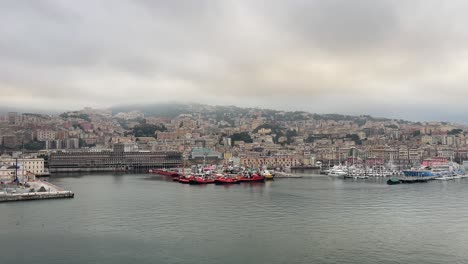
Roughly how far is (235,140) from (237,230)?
69797 millimetres

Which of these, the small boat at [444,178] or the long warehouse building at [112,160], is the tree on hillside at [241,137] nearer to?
the long warehouse building at [112,160]

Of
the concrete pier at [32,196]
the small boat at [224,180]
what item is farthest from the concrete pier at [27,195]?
the small boat at [224,180]

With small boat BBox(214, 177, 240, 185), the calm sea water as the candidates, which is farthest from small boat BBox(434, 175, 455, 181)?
the calm sea water

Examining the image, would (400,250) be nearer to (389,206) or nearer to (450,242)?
(450,242)

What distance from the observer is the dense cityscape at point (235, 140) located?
64.6 metres

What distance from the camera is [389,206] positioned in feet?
65.8

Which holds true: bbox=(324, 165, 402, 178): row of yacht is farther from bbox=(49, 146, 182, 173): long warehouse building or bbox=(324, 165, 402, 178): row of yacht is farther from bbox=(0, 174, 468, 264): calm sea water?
bbox=(49, 146, 182, 173): long warehouse building

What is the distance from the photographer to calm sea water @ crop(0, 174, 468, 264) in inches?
468

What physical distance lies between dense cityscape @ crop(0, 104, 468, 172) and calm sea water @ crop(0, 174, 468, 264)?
3451 cm

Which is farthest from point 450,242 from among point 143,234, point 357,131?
point 357,131

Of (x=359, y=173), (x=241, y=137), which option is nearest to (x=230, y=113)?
(x=241, y=137)

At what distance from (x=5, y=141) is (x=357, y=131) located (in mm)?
59756

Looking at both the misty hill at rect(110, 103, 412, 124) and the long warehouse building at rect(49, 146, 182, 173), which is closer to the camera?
the long warehouse building at rect(49, 146, 182, 173)

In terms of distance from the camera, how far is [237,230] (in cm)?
1484
